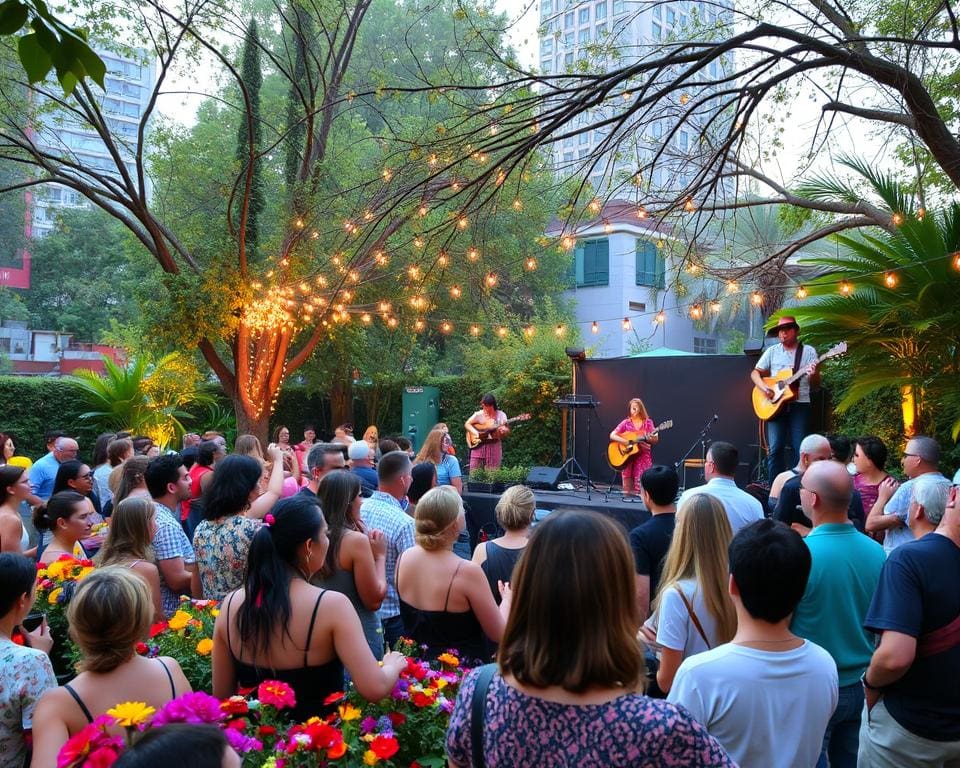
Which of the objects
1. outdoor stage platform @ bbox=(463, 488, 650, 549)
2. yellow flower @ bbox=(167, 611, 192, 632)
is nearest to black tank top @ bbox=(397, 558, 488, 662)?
yellow flower @ bbox=(167, 611, 192, 632)

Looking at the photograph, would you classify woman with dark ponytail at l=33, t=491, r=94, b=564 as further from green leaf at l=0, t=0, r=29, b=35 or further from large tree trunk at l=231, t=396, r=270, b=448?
large tree trunk at l=231, t=396, r=270, b=448

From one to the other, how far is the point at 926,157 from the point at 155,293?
2013 cm

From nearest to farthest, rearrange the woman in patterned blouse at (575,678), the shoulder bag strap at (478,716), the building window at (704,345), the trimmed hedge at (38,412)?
1. the woman in patterned blouse at (575,678)
2. the shoulder bag strap at (478,716)
3. the trimmed hedge at (38,412)
4. the building window at (704,345)

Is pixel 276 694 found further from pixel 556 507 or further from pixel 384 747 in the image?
pixel 556 507

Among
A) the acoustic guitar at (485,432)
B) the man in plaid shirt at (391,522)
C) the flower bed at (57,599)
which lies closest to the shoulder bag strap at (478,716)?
the man in plaid shirt at (391,522)

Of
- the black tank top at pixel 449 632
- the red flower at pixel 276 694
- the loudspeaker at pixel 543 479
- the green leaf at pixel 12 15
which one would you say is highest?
the green leaf at pixel 12 15

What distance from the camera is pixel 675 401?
13.5m

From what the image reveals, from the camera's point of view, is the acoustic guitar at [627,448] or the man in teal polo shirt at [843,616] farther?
the acoustic guitar at [627,448]

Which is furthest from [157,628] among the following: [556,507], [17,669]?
[556,507]

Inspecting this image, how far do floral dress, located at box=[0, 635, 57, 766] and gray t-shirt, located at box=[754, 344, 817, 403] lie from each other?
8.44 meters

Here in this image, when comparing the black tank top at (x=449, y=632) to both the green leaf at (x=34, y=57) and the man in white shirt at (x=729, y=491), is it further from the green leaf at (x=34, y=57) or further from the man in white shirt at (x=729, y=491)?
the green leaf at (x=34, y=57)

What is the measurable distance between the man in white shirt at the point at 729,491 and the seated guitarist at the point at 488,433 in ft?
23.3

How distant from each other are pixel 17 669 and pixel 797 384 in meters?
8.50

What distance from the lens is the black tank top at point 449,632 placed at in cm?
350
